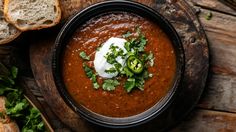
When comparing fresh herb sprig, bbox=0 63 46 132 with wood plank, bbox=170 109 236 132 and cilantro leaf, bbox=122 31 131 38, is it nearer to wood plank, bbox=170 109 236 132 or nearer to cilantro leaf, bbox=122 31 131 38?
cilantro leaf, bbox=122 31 131 38

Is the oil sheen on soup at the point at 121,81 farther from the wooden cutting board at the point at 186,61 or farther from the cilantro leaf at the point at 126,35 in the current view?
the wooden cutting board at the point at 186,61

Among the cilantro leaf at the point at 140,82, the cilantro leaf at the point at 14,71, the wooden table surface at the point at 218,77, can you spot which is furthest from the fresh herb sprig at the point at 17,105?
the wooden table surface at the point at 218,77

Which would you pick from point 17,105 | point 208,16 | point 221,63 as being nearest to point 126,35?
point 208,16

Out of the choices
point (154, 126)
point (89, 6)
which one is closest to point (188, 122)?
point (154, 126)

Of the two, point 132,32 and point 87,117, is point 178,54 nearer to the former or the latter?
point 132,32

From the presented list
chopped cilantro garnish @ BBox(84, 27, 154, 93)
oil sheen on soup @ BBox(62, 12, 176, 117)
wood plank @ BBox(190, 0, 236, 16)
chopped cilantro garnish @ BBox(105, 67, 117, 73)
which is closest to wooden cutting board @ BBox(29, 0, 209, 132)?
wood plank @ BBox(190, 0, 236, 16)

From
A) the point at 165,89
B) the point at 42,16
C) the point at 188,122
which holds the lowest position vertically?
the point at 188,122
